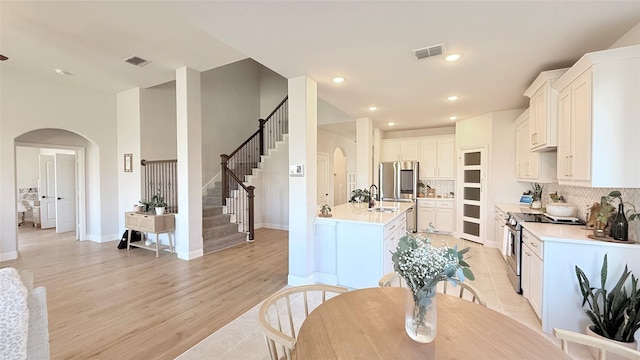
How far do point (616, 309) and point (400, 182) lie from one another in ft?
15.9

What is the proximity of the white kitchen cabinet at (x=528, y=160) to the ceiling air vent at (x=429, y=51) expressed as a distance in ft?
7.53

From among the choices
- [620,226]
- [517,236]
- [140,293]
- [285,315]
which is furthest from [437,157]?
[140,293]

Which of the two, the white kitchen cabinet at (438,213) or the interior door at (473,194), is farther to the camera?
the white kitchen cabinet at (438,213)

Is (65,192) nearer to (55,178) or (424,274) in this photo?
(55,178)

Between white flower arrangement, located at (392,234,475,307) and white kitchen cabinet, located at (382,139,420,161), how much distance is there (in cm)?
601

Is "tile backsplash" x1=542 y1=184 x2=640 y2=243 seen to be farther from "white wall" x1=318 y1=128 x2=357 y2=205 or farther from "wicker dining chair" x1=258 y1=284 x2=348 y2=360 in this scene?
"white wall" x1=318 y1=128 x2=357 y2=205

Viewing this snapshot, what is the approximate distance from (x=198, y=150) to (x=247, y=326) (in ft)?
10.1

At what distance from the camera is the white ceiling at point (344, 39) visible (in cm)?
200

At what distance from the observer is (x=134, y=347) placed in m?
2.19

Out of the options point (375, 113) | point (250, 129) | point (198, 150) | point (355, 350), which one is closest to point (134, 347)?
point (355, 350)

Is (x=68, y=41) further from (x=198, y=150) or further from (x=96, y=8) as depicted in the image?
(x=198, y=150)

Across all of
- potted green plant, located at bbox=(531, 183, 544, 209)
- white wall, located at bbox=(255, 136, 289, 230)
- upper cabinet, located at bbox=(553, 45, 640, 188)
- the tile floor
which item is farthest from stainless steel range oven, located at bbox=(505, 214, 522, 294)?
white wall, located at bbox=(255, 136, 289, 230)

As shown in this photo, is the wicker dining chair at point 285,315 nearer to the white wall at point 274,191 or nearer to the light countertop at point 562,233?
the light countertop at point 562,233

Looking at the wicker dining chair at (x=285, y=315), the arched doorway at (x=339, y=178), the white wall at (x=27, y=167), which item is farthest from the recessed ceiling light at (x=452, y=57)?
the white wall at (x=27, y=167)
